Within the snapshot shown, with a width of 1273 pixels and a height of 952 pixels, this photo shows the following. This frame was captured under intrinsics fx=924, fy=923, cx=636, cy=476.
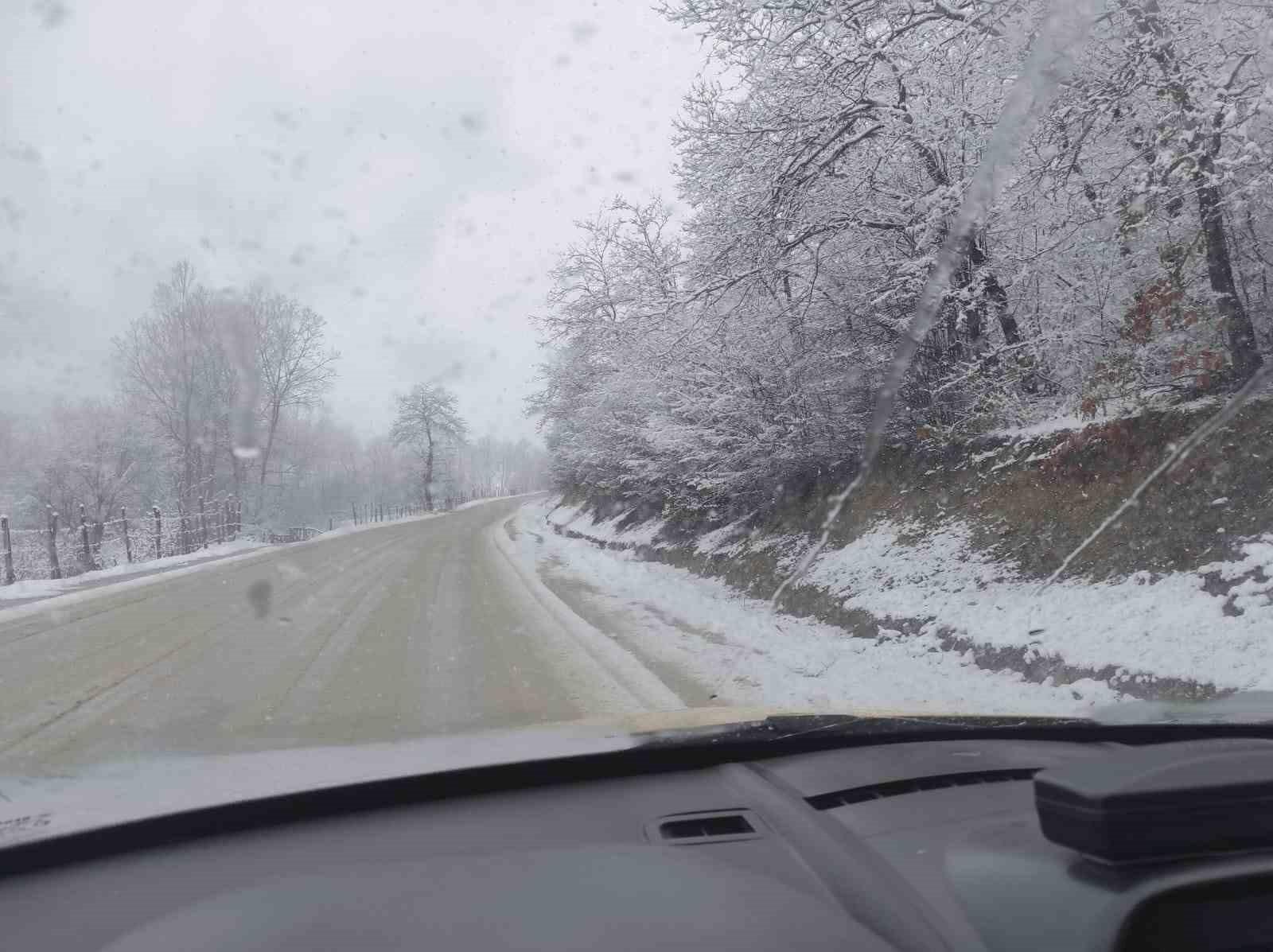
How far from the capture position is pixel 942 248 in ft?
36.6

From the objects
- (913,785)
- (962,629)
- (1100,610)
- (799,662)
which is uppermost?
(913,785)

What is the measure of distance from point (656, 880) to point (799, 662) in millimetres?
6525

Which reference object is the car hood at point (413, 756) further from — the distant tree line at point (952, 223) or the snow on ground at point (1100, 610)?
the distant tree line at point (952, 223)

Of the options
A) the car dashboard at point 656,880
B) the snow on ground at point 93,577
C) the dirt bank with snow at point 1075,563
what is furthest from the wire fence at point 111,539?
the car dashboard at point 656,880

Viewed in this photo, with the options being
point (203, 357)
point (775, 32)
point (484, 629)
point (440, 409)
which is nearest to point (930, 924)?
point (484, 629)

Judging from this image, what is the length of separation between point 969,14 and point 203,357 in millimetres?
32927

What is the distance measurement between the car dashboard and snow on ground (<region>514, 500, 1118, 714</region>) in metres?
1.59

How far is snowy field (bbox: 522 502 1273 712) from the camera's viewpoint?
20.7ft

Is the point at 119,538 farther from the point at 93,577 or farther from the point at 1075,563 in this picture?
the point at 1075,563

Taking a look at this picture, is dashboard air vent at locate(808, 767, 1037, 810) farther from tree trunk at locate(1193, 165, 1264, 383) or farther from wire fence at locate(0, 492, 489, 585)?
wire fence at locate(0, 492, 489, 585)

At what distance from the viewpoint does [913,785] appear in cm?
282

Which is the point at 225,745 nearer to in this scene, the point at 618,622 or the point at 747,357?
the point at 618,622

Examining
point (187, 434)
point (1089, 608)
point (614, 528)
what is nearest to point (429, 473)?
point (187, 434)

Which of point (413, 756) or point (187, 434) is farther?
point (187, 434)
